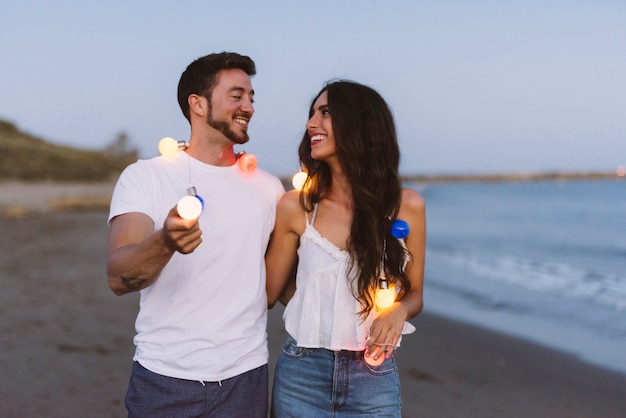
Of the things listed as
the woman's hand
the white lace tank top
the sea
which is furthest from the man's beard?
the sea

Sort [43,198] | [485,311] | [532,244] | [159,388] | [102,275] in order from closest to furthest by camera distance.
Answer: [159,388] < [485,311] < [102,275] < [532,244] < [43,198]

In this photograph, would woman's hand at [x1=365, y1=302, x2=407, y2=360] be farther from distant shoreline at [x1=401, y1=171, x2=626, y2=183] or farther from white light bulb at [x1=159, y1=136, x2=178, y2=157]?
distant shoreline at [x1=401, y1=171, x2=626, y2=183]

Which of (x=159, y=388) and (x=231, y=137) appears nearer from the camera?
(x=159, y=388)

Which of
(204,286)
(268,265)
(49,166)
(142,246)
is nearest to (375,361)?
(268,265)

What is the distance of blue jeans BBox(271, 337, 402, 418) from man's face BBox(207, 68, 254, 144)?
1.08 m

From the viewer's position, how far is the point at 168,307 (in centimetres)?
279

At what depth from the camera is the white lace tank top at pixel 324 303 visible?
9.18 feet

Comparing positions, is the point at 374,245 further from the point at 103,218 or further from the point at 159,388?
the point at 103,218

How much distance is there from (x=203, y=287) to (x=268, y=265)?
363mm

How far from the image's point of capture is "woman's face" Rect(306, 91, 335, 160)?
9.75 feet

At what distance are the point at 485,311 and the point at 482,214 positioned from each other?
25.6m

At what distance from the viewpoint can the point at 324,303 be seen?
9.37ft

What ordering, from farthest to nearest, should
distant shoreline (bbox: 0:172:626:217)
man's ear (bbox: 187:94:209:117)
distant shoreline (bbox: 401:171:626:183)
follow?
distant shoreline (bbox: 401:171:626:183)
distant shoreline (bbox: 0:172:626:217)
man's ear (bbox: 187:94:209:117)

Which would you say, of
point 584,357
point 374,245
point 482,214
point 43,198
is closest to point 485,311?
point 584,357
